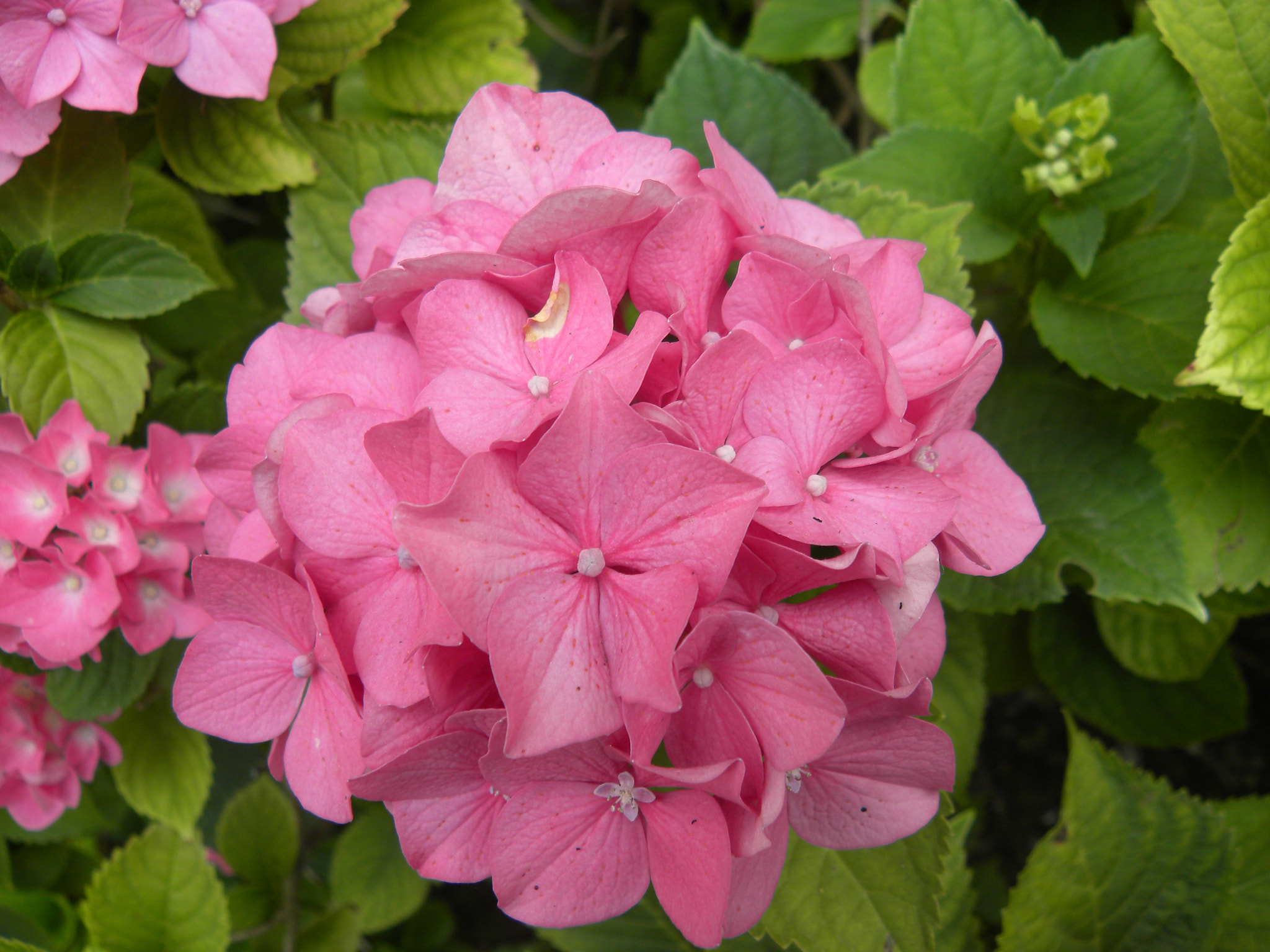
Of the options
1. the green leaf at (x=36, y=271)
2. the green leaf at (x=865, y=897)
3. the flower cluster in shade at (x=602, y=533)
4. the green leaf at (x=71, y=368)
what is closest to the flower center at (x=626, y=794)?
the flower cluster in shade at (x=602, y=533)

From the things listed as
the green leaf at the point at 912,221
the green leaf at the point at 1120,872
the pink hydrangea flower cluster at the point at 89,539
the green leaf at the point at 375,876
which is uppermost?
the green leaf at the point at 912,221

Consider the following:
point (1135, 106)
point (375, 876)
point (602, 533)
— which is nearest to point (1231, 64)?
point (1135, 106)

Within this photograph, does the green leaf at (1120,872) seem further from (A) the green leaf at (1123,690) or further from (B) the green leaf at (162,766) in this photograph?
(B) the green leaf at (162,766)

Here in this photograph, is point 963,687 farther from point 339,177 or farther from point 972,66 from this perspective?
point 339,177

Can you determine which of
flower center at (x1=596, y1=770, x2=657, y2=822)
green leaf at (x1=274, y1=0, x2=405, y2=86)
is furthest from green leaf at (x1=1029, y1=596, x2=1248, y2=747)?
green leaf at (x1=274, y1=0, x2=405, y2=86)

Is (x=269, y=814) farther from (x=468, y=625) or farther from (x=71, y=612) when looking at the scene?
(x=468, y=625)

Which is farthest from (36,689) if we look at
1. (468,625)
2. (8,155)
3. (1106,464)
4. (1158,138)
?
(1158,138)

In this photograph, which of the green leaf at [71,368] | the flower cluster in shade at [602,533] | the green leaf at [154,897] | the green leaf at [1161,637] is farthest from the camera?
the green leaf at [1161,637]
